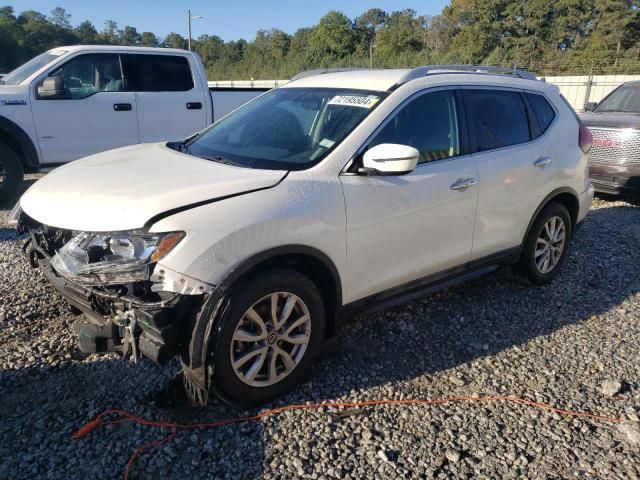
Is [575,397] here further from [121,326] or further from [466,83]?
[121,326]

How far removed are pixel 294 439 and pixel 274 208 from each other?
121 centimetres

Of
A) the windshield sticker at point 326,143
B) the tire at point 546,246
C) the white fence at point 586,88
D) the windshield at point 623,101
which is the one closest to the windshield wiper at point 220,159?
the windshield sticker at point 326,143

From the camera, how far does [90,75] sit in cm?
735

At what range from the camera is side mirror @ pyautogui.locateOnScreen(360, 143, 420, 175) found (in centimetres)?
304

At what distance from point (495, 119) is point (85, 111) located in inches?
220

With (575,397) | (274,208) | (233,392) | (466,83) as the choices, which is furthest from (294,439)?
(466,83)

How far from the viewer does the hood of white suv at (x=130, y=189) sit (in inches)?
104

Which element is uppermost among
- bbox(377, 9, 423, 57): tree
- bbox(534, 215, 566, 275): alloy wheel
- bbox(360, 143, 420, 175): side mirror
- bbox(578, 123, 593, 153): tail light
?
bbox(377, 9, 423, 57): tree

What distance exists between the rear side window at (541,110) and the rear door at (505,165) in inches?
2.6

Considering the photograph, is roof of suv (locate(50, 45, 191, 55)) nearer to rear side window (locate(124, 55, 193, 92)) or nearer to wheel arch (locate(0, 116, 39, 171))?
rear side window (locate(124, 55, 193, 92))

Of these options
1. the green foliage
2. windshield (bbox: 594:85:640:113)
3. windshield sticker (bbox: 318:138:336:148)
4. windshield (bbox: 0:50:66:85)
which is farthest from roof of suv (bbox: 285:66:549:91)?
the green foliage

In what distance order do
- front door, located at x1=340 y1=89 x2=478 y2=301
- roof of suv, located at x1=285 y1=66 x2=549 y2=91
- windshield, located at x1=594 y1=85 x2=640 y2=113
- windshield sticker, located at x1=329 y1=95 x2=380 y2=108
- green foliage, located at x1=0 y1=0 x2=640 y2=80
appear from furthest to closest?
green foliage, located at x1=0 y1=0 x2=640 y2=80 < windshield, located at x1=594 y1=85 x2=640 y2=113 < roof of suv, located at x1=285 y1=66 x2=549 y2=91 < windshield sticker, located at x1=329 y1=95 x2=380 y2=108 < front door, located at x1=340 y1=89 x2=478 y2=301

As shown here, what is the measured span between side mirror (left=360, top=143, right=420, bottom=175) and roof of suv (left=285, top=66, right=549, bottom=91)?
0.65 metres

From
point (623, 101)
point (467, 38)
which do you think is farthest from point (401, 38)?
point (623, 101)
